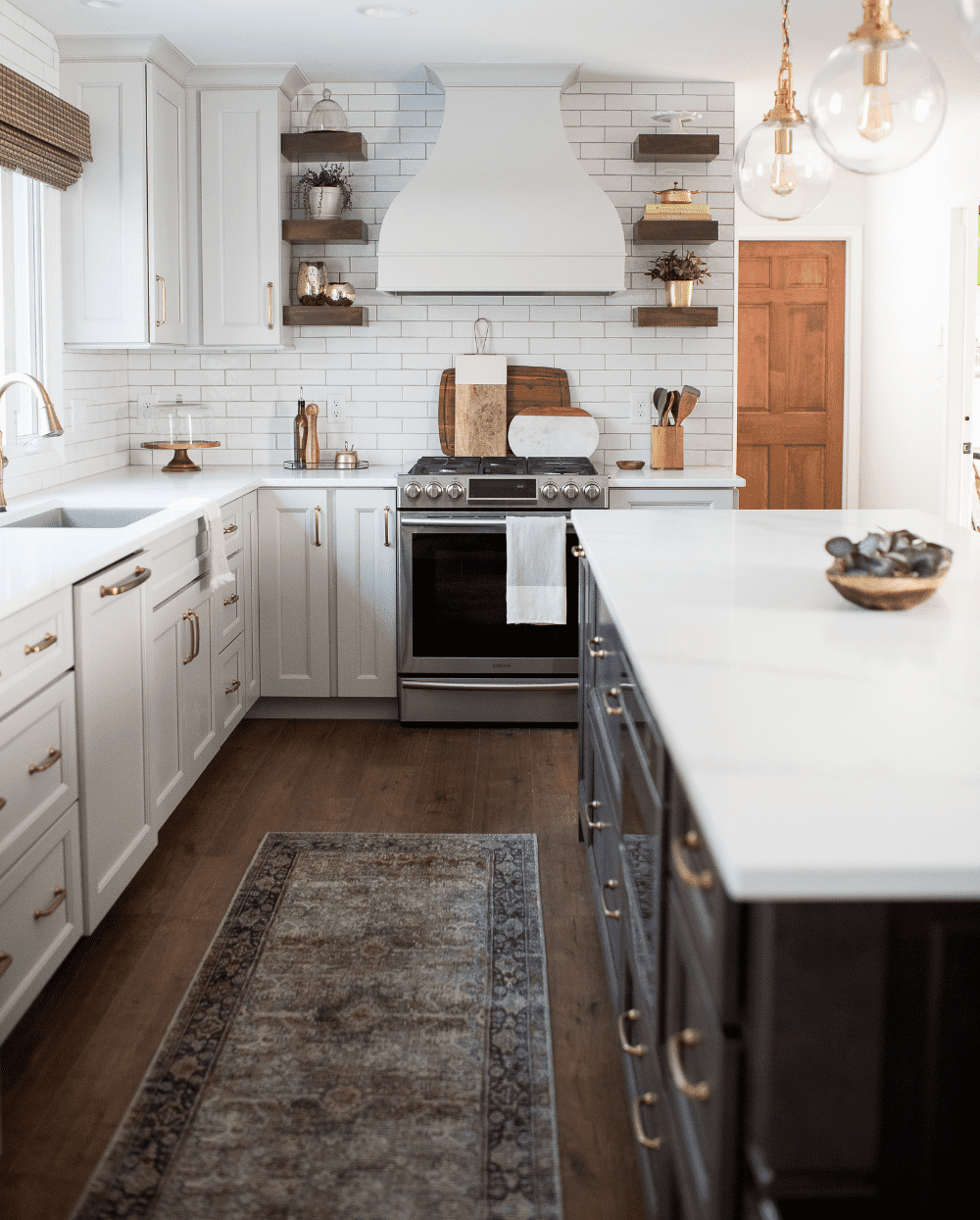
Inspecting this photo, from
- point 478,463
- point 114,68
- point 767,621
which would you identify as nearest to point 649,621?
point 767,621

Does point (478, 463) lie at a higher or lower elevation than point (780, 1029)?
higher

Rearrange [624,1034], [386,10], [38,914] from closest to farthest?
[624,1034], [38,914], [386,10]

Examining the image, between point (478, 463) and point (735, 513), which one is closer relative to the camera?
point (735, 513)

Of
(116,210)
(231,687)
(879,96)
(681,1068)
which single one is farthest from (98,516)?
(681,1068)

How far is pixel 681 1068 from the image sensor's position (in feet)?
4.42

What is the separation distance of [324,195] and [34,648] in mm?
3072

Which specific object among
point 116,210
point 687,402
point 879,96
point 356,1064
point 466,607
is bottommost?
point 356,1064

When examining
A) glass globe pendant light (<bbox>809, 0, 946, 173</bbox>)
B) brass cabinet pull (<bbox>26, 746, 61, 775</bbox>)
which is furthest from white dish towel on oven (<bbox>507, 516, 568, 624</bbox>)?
glass globe pendant light (<bbox>809, 0, 946, 173</bbox>)

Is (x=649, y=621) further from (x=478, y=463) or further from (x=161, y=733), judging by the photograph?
(x=478, y=463)

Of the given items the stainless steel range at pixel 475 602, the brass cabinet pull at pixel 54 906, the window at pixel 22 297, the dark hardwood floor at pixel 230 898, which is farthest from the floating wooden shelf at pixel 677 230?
the brass cabinet pull at pixel 54 906

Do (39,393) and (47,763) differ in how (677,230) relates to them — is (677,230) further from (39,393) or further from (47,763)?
(47,763)

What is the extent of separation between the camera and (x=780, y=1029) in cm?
105

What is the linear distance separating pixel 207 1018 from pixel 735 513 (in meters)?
1.95

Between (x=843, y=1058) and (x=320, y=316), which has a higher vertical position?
(x=320, y=316)
